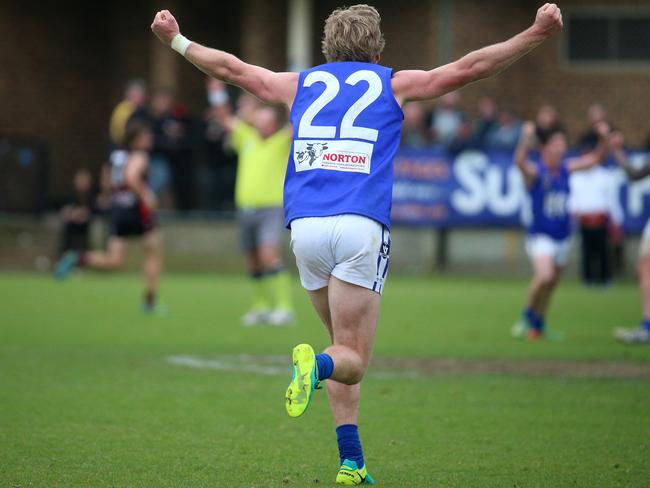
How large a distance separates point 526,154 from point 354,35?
722cm

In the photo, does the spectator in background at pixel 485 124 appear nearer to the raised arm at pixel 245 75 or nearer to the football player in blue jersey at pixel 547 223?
the football player in blue jersey at pixel 547 223

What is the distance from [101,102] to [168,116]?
226 inches

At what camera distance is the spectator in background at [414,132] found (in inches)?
945

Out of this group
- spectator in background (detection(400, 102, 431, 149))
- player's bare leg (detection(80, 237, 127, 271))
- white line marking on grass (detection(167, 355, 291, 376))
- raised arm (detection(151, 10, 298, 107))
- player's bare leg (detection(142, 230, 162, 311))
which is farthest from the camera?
spectator in background (detection(400, 102, 431, 149))

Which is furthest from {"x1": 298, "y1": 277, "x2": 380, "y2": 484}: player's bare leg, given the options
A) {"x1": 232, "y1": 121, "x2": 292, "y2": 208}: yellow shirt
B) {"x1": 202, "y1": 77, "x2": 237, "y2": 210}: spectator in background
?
{"x1": 202, "y1": 77, "x2": 237, "y2": 210}: spectator in background

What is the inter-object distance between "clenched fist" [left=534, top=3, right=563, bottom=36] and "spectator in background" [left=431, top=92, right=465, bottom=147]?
17.6 metres

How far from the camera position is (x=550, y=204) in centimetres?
1343

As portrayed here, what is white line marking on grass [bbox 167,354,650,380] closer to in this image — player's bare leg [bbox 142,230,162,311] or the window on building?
player's bare leg [bbox 142,230,162,311]

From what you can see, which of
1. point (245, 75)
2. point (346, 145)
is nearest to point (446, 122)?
point (245, 75)

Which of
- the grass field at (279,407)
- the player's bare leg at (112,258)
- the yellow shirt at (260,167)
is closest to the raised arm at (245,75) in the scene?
the grass field at (279,407)

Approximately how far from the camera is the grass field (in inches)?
255

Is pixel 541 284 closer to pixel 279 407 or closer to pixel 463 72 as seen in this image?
pixel 279 407

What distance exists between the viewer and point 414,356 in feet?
38.3

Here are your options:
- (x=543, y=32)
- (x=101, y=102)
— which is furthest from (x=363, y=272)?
(x=101, y=102)
